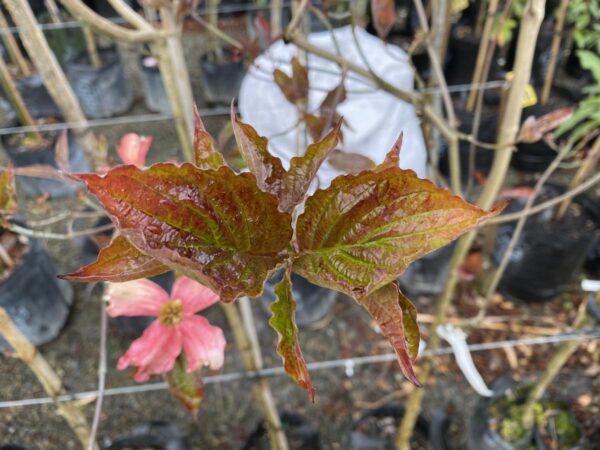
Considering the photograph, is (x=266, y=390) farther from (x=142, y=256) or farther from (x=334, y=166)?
(x=142, y=256)

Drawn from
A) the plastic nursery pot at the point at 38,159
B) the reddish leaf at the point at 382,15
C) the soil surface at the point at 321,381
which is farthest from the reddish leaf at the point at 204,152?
the plastic nursery pot at the point at 38,159

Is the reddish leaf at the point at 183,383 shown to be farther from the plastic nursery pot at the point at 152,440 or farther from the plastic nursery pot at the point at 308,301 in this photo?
the plastic nursery pot at the point at 308,301

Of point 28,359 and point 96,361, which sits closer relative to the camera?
point 28,359

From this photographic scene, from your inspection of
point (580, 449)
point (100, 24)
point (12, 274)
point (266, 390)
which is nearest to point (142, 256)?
point (100, 24)

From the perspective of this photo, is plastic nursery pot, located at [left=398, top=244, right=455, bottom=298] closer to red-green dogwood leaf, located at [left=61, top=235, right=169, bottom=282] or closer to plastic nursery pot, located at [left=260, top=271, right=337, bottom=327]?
plastic nursery pot, located at [left=260, top=271, right=337, bottom=327]

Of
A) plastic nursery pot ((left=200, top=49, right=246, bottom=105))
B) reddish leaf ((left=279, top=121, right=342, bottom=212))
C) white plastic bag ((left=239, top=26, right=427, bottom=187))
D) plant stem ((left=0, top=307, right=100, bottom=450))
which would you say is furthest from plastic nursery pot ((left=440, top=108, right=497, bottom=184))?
reddish leaf ((left=279, top=121, right=342, bottom=212))
